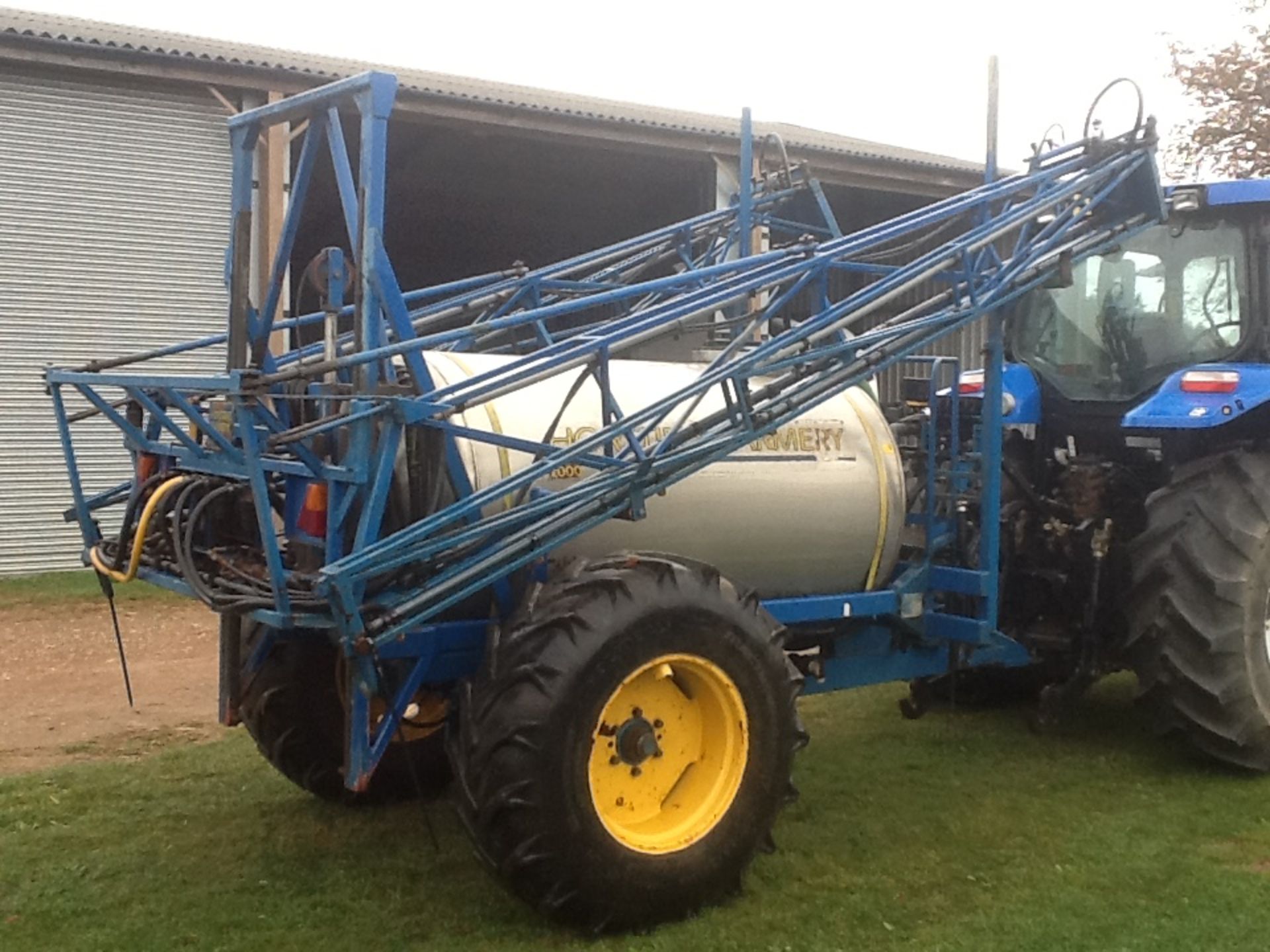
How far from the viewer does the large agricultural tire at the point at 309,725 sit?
15.4ft

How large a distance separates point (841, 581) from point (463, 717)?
1858mm

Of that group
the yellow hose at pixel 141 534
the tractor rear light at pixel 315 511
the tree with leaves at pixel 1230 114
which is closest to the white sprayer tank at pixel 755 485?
the tractor rear light at pixel 315 511

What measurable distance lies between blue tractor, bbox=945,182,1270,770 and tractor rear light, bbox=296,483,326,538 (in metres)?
3.07

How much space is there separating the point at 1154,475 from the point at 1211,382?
806 millimetres

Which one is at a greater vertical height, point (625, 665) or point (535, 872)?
point (625, 665)

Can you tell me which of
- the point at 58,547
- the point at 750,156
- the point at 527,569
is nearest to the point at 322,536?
the point at 527,569

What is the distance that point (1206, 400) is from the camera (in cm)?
523

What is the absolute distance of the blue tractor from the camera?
5152 mm

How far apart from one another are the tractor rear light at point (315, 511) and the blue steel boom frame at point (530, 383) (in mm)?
58

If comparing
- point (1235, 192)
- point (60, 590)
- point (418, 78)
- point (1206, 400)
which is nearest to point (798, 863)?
point (1206, 400)

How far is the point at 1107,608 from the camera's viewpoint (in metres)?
5.62

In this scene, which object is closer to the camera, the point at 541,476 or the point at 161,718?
the point at 541,476

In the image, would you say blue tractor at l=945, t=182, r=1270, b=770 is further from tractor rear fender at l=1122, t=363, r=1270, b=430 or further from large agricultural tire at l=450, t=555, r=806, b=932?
large agricultural tire at l=450, t=555, r=806, b=932

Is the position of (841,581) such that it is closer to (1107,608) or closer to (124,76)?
(1107,608)
